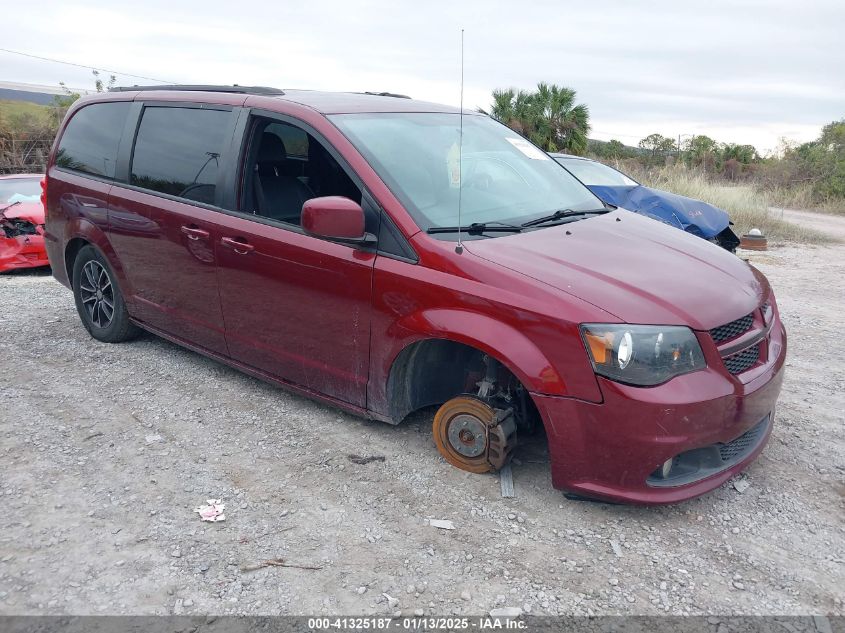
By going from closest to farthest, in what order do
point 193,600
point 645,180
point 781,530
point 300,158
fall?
point 193,600
point 781,530
point 300,158
point 645,180

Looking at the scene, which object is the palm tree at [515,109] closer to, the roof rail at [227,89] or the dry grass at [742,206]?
the dry grass at [742,206]

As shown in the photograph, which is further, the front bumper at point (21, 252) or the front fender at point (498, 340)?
the front bumper at point (21, 252)

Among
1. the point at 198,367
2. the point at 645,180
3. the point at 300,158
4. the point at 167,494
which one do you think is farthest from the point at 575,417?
the point at 645,180

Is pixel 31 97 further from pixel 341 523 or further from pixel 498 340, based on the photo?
pixel 498 340

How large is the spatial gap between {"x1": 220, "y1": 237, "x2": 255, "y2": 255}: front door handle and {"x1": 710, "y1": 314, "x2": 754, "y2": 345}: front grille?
246 cm

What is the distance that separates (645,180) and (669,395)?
17.8 meters

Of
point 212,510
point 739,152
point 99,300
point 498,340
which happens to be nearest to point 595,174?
point 99,300

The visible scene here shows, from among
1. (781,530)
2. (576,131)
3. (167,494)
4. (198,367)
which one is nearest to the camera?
(781,530)

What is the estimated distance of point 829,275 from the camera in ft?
31.7

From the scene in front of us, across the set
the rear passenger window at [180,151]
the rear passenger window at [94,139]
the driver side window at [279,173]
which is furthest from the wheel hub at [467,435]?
the rear passenger window at [94,139]

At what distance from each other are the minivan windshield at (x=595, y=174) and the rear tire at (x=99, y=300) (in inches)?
242

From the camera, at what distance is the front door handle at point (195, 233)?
4262 mm

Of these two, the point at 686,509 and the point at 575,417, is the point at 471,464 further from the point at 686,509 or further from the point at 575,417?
the point at 686,509

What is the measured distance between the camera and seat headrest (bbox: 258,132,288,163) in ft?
13.6
